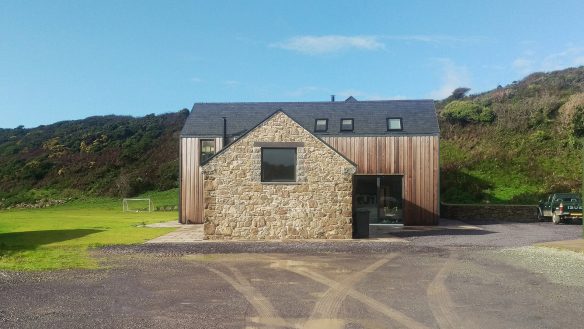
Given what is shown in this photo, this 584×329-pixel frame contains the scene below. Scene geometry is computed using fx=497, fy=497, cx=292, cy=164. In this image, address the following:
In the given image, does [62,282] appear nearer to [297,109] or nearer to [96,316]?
[96,316]

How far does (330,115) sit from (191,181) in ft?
28.2

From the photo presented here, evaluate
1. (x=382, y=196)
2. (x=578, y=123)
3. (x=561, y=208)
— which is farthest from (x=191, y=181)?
(x=578, y=123)

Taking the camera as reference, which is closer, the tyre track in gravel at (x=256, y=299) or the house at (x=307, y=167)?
the tyre track in gravel at (x=256, y=299)

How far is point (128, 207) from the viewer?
1667 inches

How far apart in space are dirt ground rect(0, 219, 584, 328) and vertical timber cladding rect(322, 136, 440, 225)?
33.2 ft

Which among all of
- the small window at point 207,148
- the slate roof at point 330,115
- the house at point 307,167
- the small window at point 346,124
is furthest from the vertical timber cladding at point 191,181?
the small window at point 346,124

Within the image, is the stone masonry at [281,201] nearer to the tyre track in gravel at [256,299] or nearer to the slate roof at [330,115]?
the slate roof at [330,115]

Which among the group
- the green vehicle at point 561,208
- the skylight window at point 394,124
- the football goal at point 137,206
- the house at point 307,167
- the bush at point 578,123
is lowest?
the football goal at point 137,206

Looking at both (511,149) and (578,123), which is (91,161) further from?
(578,123)

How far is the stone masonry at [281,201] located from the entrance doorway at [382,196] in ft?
21.0

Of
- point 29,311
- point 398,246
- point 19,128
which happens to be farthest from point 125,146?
point 29,311

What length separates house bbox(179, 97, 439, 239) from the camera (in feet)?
62.3

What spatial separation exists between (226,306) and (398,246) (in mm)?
9701

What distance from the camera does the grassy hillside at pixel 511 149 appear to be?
3378cm
